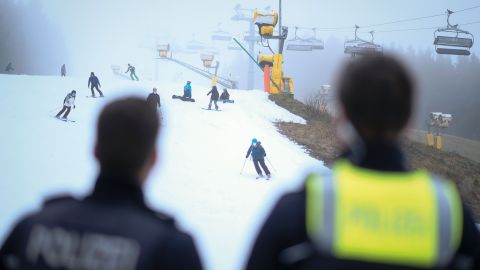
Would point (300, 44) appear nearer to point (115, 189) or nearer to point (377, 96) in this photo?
point (377, 96)

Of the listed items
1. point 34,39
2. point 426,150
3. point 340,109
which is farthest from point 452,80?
point 340,109

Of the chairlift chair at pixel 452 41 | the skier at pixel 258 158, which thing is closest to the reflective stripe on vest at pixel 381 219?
the skier at pixel 258 158

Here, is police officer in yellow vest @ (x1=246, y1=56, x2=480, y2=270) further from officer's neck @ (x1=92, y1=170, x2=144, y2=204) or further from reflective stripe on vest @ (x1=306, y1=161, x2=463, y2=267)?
officer's neck @ (x1=92, y1=170, x2=144, y2=204)

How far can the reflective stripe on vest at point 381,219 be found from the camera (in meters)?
1.45

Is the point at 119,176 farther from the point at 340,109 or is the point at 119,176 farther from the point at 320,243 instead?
the point at 340,109

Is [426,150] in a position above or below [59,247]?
below

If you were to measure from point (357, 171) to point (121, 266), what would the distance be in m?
0.96

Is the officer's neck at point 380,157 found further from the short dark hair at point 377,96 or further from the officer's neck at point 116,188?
the officer's neck at point 116,188

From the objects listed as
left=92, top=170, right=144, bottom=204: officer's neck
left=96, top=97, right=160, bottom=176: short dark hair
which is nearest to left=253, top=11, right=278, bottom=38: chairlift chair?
left=96, top=97, right=160, bottom=176: short dark hair

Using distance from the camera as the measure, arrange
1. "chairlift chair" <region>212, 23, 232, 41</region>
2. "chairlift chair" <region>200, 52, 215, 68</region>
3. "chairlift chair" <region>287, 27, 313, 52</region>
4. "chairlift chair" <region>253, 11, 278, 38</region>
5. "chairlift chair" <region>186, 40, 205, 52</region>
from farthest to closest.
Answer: "chairlift chair" <region>186, 40, 205, 52</region>
"chairlift chair" <region>212, 23, 232, 41</region>
"chairlift chair" <region>200, 52, 215, 68</region>
"chairlift chair" <region>287, 27, 313, 52</region>
"chairlift chair" <region>253, 11, 278, 38</region>

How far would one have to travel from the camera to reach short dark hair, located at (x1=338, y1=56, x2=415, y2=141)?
60.0 inches

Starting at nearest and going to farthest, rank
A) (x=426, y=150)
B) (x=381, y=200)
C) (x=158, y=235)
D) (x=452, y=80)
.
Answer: (x=381, y=200) < (x=158, y=235) < (x=426, y=150) < (x=452, y=80)

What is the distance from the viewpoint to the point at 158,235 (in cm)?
157

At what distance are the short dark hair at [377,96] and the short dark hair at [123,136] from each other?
836 millimetres
